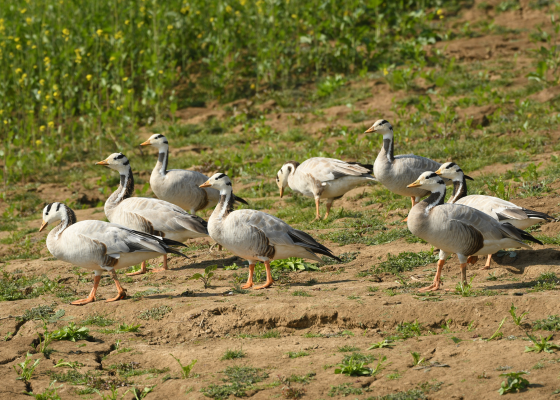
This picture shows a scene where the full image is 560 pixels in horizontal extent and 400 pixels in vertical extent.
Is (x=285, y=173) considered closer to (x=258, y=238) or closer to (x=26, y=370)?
(x=258, y=238)

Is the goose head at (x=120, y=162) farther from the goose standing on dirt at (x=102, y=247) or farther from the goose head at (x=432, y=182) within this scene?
the goose head at (x=432, y=182)

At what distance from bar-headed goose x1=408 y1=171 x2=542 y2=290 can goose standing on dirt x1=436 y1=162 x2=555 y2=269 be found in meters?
0.58

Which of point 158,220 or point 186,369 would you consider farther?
point 158,220

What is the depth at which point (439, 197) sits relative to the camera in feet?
27.3

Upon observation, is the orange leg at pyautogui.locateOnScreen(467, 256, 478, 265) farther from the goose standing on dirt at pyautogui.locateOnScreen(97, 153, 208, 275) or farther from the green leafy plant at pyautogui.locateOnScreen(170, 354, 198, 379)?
the green leafy plant at pyautogui.locateOnScreen(170, 354, 198, 379)

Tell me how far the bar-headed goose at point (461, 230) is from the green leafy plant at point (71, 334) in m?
4.08

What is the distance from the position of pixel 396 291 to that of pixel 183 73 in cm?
1580

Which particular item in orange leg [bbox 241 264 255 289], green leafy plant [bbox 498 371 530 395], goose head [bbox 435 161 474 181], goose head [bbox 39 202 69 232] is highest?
goose head [bbox 435 161 474 181]

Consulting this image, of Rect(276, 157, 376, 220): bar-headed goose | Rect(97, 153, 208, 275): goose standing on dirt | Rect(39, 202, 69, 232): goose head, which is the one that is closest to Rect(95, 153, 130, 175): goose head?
Rect(97, 153, 208, 275): goose standing on dirt

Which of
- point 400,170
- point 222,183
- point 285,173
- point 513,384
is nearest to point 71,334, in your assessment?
point 222,183

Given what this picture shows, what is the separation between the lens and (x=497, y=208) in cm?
877

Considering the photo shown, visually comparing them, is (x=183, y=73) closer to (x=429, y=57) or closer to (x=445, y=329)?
(x=429, y=57)

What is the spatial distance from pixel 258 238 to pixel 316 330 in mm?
1842

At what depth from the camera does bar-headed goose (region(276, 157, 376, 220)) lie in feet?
40.2
